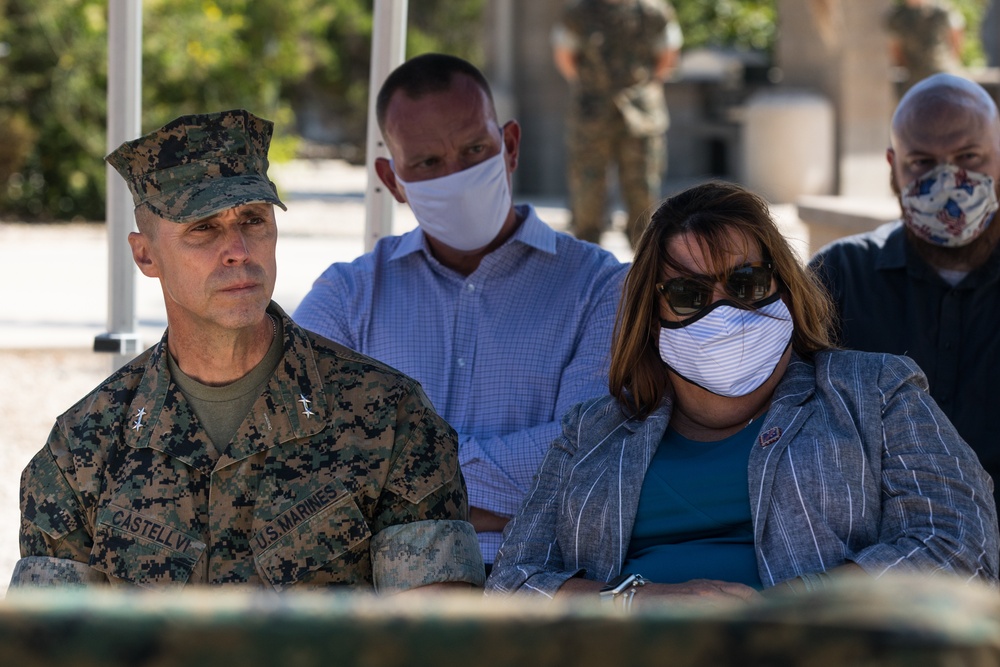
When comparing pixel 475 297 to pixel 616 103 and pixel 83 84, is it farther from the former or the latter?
pixel 83 84

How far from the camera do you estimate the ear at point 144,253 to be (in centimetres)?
238

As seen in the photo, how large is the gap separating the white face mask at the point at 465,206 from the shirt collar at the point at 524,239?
0.05m

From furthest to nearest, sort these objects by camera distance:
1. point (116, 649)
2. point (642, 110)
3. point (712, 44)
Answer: point (712, 44) → point (642, 110) → point (116, 649)

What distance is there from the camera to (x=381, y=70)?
397 cm

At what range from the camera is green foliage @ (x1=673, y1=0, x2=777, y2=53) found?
22453 millimetres

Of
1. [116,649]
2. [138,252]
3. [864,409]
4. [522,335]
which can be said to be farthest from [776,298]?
[116,649]

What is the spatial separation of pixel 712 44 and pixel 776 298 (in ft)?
66.6

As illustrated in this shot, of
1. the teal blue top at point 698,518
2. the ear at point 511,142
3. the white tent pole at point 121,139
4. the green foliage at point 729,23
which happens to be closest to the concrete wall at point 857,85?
the green foliage at point 729,23

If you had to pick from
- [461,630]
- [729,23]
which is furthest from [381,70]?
[729,23]

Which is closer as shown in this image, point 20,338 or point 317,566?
point 317,566

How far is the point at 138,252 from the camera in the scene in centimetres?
241

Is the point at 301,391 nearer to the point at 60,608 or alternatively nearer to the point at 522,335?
the point at 522,335

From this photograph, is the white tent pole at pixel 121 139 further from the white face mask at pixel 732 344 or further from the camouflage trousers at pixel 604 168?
the camouflage trousers at pixel 604 168

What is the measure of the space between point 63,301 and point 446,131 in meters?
5.94
